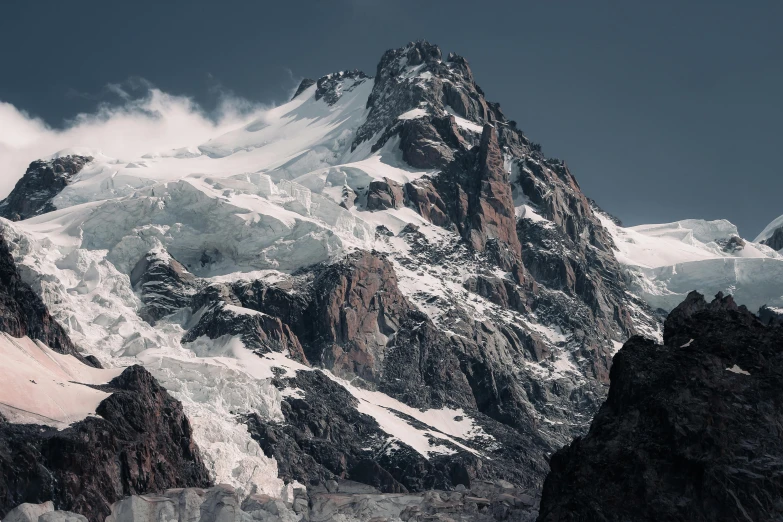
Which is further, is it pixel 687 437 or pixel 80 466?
pixel 80 466

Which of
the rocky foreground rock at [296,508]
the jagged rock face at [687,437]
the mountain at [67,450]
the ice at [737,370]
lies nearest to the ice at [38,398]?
the mountain at [67,450]

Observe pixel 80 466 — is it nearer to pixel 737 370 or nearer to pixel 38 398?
pixel 38 398

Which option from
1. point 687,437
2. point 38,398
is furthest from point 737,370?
point 38,398

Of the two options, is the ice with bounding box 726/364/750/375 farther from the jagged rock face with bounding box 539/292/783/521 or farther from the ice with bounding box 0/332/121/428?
the ice with bounding box 0/332/121/428

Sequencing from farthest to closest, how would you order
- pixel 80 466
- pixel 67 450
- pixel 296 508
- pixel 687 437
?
pixel 67 450 → pixel 80 466 → pixel 296 508 → pixel 687 437

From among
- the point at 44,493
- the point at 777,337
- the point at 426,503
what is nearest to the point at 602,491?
the point at 777,337

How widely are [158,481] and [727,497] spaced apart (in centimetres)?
9884

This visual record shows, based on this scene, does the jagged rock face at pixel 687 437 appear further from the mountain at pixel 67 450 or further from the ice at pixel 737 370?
the mountain at pixel 67 450

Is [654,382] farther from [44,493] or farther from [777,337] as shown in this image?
[44,493]

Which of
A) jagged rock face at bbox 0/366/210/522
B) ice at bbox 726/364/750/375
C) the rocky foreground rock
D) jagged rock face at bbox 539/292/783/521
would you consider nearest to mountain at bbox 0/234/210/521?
jagged rock face at bbox 0/366/210/522

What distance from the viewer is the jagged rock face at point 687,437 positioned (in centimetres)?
11431

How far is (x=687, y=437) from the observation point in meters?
119

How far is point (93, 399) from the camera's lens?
198000mm

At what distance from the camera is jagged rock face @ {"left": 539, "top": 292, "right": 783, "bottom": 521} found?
375 ft
